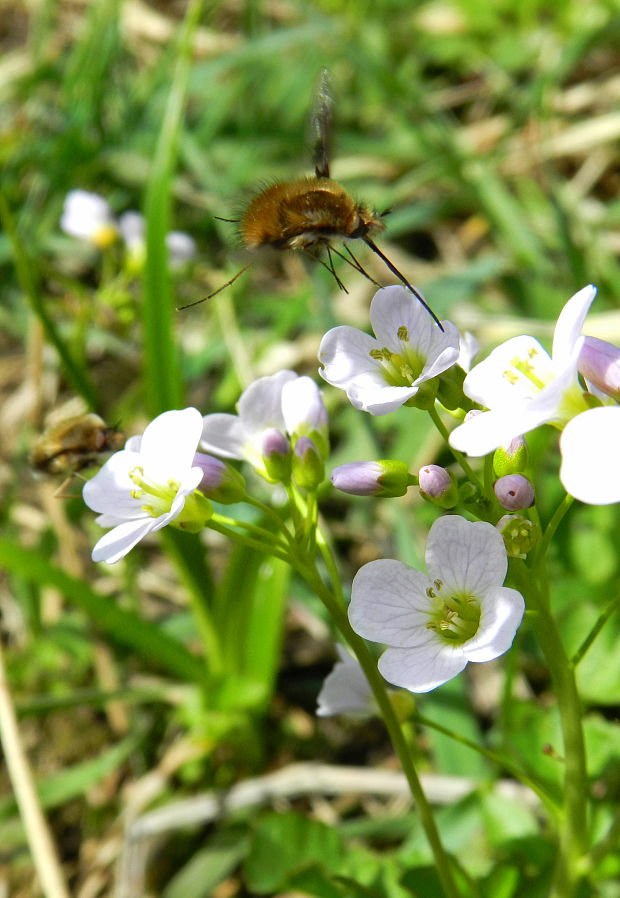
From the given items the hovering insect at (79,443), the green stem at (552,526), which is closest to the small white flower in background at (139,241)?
the hovering insect at (79,443)

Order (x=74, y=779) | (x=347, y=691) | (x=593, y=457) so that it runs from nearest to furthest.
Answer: (x=593, y=457) → (x=347, y=691) → (x=74, y=779)

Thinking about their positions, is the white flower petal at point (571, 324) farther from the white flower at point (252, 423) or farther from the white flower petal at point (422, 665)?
the white flower at point (252, 423)

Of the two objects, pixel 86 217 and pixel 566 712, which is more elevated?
pixel 86 217

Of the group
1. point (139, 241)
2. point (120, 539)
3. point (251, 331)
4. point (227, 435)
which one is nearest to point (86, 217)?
point (139, 241)

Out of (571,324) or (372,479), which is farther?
(372,479)

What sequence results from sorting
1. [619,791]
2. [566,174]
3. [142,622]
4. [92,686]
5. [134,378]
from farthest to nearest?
[566,174] → [134,378] → [92,686] → [142,622] → [619,791]

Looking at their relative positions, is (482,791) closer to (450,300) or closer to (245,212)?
(245,212)

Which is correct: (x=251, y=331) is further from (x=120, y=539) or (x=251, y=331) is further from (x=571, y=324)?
(x=571, y=324)

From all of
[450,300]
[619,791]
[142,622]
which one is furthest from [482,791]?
[450,300]
